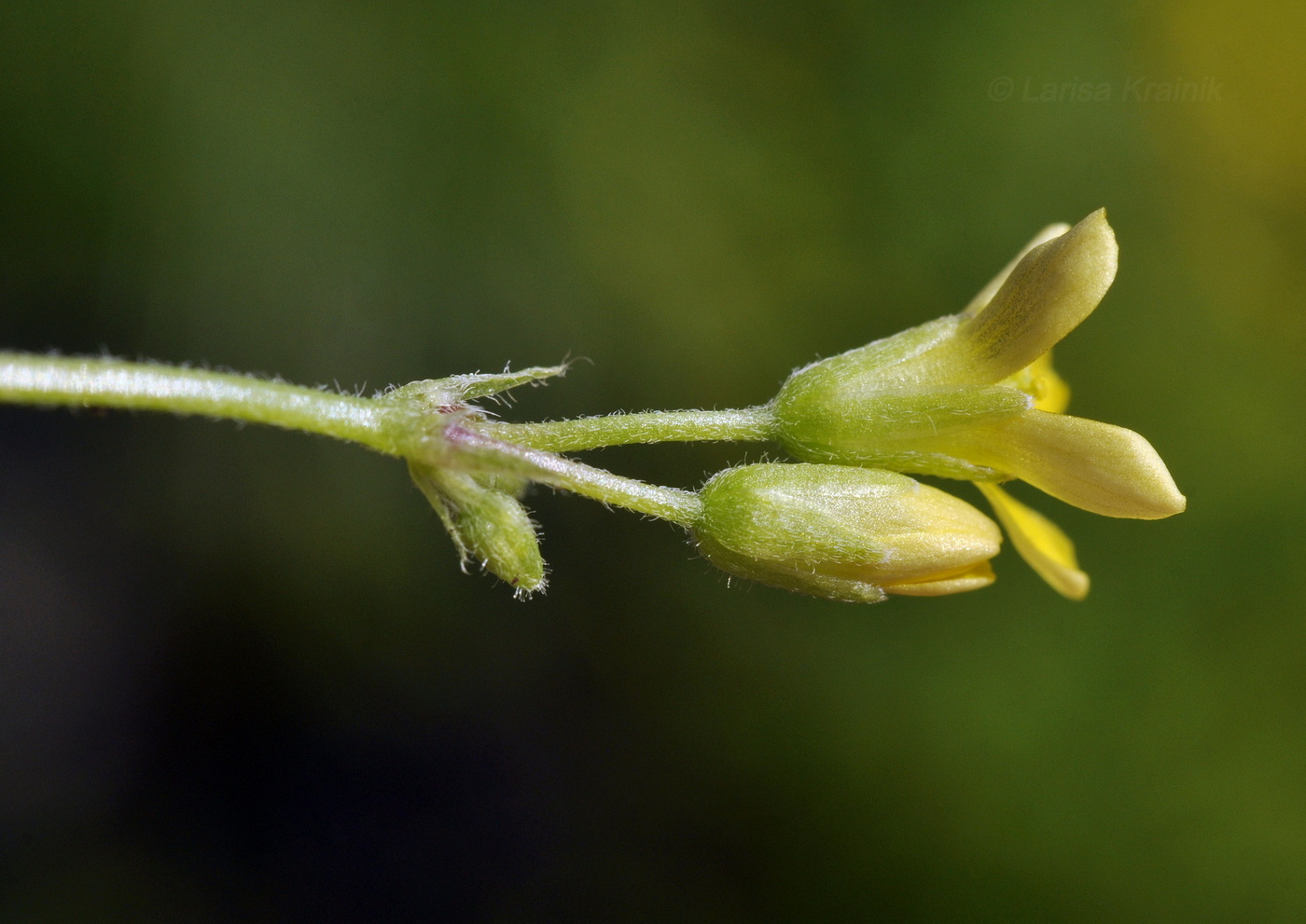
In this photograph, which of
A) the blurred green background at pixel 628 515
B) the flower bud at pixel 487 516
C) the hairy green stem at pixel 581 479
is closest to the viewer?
the hairy green stem at pixel 581 479

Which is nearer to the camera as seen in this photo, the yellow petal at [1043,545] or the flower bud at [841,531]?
the flower bud at [841,531]

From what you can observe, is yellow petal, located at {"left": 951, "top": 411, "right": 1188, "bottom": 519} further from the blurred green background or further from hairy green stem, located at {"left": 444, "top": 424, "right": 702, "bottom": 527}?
the blurred green background

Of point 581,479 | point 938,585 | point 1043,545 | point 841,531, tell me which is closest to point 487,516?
point 581,479

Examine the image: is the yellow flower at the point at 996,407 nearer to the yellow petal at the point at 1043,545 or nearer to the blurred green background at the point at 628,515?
the yellow petal at the point at 1043,545

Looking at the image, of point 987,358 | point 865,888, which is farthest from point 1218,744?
point 987,358

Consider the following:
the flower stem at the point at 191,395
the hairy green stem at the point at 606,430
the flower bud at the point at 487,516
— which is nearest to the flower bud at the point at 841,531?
the hairy green stem at the point at 606,430

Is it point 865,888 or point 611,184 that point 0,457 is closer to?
point 611,184
